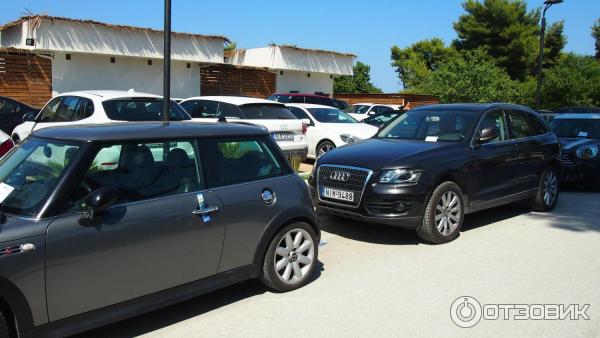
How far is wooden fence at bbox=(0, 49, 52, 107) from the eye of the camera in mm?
18250

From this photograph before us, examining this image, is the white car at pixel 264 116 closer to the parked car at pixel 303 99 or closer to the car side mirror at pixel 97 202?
the parked car at pixel 303 99

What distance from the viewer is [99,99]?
9148mm

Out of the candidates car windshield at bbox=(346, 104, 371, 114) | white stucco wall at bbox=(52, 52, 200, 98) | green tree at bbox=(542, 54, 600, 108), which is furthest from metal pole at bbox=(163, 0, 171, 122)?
green tree at bbox=(542, 54, 600, 108)

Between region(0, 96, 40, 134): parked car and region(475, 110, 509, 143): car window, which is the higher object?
region(475, 110, 509, 143): car window

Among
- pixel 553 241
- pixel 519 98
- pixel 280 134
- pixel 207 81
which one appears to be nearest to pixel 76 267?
pixel 553 241

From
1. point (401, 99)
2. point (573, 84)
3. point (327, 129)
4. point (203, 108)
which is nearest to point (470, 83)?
point (401, 99)

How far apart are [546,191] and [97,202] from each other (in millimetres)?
7300

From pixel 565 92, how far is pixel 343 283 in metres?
33.4

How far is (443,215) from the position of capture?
21.9 ft

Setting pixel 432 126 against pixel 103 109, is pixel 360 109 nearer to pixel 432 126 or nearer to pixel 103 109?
pixel 103 109

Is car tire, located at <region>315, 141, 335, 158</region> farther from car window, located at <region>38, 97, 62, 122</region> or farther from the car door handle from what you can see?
the car door handle

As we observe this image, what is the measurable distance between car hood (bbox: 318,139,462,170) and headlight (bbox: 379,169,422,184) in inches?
3.0

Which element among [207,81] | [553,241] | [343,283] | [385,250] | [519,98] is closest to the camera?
[343,283]

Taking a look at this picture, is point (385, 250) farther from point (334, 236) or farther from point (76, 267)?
point (76, 267)
